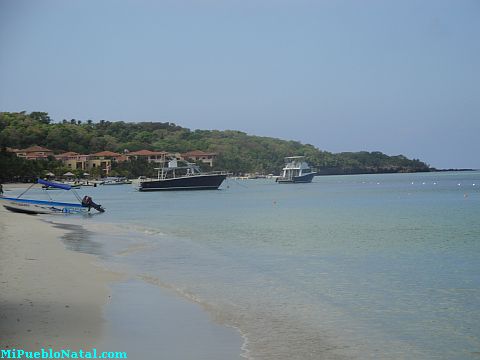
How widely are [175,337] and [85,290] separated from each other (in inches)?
138

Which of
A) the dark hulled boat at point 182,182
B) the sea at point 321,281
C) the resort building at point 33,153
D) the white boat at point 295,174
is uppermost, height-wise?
the resort building at point 33,153

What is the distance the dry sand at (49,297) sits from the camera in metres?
7.66

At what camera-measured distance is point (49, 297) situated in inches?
399

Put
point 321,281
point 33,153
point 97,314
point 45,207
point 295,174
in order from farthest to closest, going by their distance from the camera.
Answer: point 33,153, point 295,174, point 45,207, point 321,281, point 97,314

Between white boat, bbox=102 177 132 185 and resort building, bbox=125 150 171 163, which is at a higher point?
resort building, bbox=125 150 171 163

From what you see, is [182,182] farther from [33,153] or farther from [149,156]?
[149,156]

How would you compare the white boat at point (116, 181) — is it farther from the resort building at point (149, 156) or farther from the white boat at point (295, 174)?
the white boat at point (295, 174)

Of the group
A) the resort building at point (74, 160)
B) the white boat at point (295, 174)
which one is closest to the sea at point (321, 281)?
the white boat at point (295, 174)

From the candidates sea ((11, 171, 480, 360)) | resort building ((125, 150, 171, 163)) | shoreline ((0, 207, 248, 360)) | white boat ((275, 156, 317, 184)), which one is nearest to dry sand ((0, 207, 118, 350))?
shoreline ((0, 207, 248, 360))

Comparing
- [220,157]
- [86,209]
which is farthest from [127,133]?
[86,209]

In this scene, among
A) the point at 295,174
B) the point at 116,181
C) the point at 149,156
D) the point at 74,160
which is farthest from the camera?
the point at 149,156

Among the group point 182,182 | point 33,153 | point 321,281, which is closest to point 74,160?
point 33,153

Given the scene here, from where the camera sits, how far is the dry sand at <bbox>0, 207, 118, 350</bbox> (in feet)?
25.1

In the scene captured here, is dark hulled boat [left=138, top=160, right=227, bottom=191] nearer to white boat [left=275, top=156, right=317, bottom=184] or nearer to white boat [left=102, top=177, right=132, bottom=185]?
white boat [left=275, top=156, right=317, bottom=184]
